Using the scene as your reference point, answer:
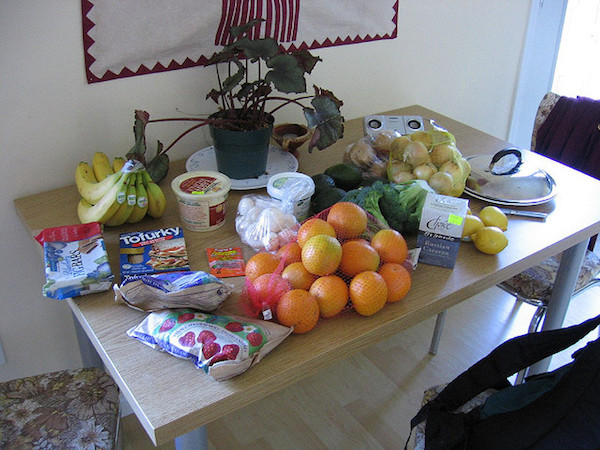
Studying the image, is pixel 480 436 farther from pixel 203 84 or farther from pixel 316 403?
pixel 203 84

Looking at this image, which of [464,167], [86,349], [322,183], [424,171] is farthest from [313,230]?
[86,349]

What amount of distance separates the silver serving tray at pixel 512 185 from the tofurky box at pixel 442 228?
28cm

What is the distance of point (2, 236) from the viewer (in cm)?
134

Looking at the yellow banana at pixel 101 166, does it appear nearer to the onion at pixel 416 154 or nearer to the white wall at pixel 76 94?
the white wall at pixel 76 94

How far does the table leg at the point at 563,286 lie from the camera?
1.39 m

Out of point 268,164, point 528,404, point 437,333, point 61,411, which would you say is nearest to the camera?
point 528,404

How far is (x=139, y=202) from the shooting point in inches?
45.1

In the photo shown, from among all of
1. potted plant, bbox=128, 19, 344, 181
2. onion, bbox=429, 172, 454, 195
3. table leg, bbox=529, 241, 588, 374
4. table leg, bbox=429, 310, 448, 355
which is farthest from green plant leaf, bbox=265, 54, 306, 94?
table leg, bbox=429, 310, 448, 355

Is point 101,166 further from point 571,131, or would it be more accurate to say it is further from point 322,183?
point 571,131

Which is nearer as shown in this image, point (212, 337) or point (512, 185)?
point (212, 337)

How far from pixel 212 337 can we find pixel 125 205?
1.30ft

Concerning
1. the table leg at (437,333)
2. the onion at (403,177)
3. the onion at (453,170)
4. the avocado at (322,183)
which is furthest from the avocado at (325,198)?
the table leg at (437,333)

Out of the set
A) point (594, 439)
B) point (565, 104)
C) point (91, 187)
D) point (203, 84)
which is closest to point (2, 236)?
point (91, 187)

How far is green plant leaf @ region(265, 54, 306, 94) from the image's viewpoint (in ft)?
3.96
